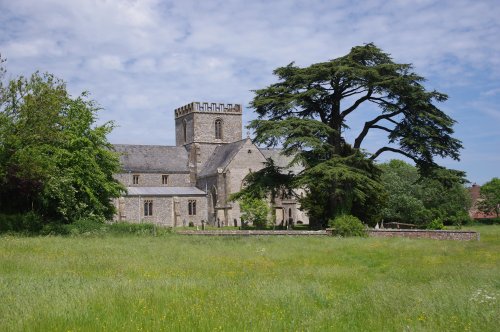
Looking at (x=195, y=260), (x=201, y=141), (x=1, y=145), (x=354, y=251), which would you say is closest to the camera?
(x=195, y=260)

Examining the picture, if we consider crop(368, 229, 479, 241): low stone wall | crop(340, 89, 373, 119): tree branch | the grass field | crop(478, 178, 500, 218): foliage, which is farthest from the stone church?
the grass field

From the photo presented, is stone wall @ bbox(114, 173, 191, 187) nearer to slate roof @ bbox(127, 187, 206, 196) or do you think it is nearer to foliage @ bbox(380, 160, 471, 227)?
slate roof @ bbox(127, 187, 206, 196)

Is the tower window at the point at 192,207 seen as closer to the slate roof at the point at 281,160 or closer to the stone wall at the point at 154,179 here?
the stone wall at the point at 154,179

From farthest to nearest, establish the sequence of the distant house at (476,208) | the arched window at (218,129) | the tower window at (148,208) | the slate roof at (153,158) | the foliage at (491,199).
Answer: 1. the distant house at (476,208)
2. the foliage at (491,199)
3. the arched window at (218,129)
4. the slate roof at (153,158)
5. the tower window at (148,208)

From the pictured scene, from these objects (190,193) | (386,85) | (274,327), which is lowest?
(274,327)

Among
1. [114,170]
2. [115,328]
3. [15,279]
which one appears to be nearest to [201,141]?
[114,170]

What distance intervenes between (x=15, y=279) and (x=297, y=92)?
103 ft

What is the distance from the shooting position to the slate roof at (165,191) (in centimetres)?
6525

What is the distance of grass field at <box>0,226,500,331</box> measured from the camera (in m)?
8.62

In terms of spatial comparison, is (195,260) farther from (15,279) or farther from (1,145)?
(1,145)

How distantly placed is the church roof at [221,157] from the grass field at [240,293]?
4481 centimetres

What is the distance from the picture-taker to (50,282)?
39.9 feet

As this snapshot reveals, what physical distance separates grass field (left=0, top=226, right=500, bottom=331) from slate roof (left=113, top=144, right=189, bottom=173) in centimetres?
4828

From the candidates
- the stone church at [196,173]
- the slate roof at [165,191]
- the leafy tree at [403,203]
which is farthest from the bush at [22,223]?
the leafy tree at [403,203]
